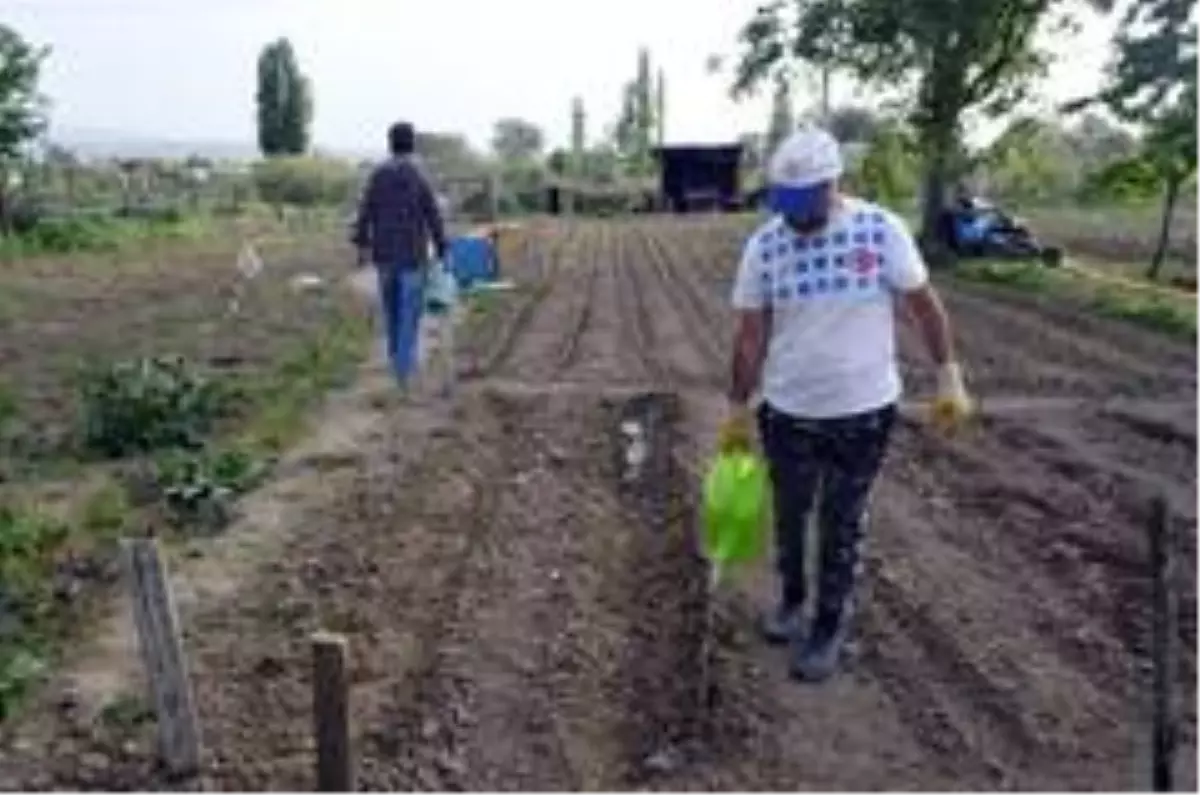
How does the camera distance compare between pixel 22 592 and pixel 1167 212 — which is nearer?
pixel 22 592

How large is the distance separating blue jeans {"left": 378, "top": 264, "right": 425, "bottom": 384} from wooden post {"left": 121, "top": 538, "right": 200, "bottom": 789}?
738cm

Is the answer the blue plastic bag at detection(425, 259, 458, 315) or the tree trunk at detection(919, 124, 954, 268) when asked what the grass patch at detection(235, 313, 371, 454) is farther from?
the tree trunk at detection(919, 124, 954, 268)

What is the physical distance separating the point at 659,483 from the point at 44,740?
440cm

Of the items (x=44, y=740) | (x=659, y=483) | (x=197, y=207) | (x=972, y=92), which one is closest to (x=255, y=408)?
(x=659, y=483)

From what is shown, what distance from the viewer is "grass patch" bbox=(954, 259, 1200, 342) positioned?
831 inches

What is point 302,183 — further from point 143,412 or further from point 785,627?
point 785,627

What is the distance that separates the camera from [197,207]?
5181cm

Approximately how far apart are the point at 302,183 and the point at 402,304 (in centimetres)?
4934

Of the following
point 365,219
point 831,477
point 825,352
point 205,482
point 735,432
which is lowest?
point 205,482

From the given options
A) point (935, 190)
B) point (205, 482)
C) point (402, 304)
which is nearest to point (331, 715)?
point (205, 482)

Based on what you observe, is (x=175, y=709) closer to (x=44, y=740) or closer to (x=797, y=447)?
(x=44, y=740)

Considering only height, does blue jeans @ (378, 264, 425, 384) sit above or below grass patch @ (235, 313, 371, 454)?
above

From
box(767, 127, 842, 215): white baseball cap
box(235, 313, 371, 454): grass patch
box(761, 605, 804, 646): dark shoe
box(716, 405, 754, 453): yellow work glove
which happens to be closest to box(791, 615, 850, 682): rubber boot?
box(761, 605, 804, 646): dark shoe

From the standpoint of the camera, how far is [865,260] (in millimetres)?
6758
